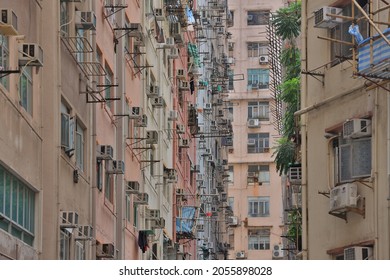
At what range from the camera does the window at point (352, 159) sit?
88.2 ft

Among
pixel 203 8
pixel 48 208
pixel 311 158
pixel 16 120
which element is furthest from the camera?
pixel 203 8

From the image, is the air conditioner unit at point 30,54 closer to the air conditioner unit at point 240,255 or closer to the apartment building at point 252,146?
the air conditioner unit at point 240,255

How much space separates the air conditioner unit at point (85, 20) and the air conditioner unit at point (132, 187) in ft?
24.9

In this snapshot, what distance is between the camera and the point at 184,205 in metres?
49.3

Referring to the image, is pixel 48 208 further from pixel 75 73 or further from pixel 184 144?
pixel 184 144

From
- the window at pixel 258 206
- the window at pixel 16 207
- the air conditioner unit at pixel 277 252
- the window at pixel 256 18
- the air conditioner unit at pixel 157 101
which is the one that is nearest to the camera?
the window at pixel 16 207

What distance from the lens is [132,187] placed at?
3369cm

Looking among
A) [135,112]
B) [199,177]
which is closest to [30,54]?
[135,112]

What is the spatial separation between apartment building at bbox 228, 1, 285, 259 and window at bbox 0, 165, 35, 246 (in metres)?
44.5

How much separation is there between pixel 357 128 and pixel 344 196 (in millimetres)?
1280

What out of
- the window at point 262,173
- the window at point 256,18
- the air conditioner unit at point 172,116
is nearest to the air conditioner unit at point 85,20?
the air conditioner unit at point 172,116

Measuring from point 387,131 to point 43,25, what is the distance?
6.47 metres

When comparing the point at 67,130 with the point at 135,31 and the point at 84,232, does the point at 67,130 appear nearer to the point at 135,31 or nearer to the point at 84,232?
the point at 84,232
